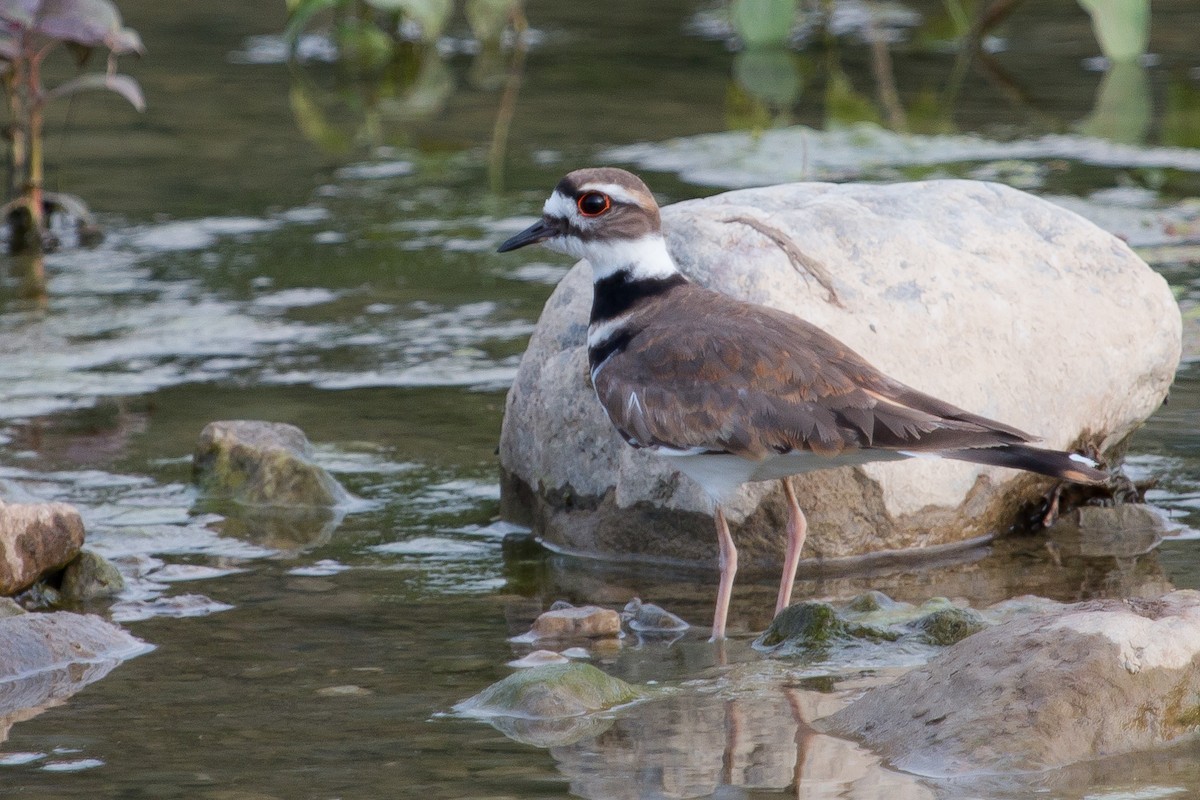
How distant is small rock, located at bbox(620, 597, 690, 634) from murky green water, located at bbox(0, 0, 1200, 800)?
193 mm

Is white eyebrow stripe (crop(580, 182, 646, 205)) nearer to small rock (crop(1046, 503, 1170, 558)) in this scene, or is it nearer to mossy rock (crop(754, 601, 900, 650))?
mossy rock (crop(754, 601, 900, 650))

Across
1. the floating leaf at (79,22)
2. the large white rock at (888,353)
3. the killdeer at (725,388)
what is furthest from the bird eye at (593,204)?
the floating leaf at (79,22)

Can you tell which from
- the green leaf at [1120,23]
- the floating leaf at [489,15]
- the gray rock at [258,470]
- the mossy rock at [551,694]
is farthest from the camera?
the floating leaf at [489,15]

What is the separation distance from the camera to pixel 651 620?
603cm

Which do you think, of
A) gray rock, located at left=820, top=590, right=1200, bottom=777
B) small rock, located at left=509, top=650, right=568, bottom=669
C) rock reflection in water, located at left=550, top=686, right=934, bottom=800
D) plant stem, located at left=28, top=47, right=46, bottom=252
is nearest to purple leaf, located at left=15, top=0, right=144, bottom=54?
plant stem, located at left=28, top=47, right=46, bottom=252

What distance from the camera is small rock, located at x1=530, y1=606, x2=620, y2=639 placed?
5.91 m

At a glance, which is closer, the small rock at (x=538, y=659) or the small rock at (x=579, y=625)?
the small rock at (x=538, y=659)

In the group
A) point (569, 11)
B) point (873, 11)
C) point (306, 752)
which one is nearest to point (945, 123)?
point (873, 11)

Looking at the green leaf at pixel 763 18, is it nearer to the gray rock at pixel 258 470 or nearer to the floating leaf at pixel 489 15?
the floating leaf at pixel 489 15

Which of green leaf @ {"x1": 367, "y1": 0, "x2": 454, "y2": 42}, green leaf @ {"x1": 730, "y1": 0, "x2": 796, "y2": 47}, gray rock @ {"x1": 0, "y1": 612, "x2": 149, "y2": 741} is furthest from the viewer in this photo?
green leaf @ {"x1": 730, "y1": 0, "x2": 796, "y2": 47}

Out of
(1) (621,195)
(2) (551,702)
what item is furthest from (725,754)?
(1) (621,195)

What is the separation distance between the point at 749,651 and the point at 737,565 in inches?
37.9

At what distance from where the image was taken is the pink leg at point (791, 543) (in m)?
6.09

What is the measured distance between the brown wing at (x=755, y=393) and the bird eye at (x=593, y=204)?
0.42m
